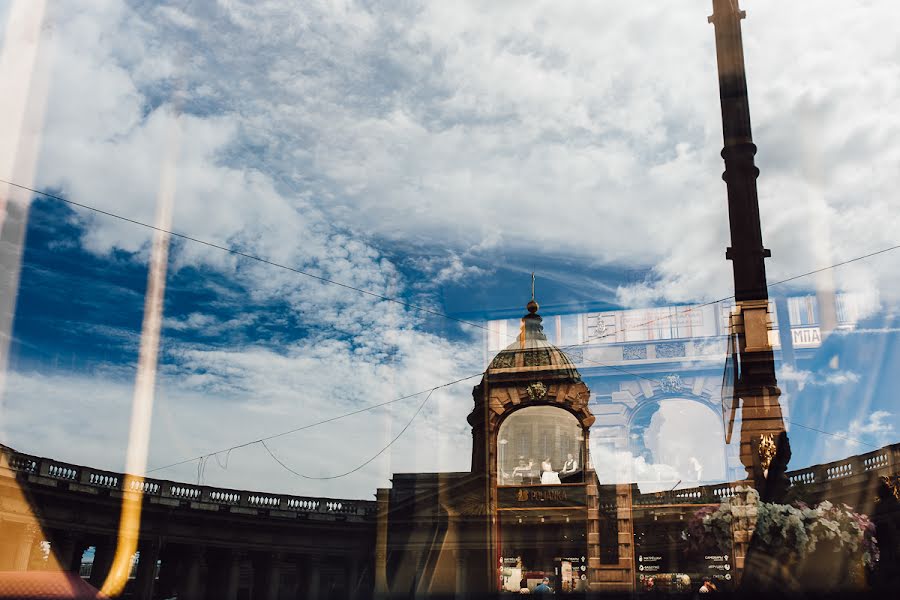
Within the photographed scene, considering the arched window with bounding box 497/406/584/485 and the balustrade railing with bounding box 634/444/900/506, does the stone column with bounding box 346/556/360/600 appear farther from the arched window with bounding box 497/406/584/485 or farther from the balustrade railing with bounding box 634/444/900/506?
the balustrade railing with bounding box 634/444/900/506

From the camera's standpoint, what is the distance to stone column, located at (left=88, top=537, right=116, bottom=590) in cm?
2281

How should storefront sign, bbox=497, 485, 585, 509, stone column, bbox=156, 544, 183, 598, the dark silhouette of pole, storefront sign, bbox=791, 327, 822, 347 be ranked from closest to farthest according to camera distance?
storefront sign, bbox=791, 327, 822, 347 < the dark silhouette of pole < storefront sign, bbox=497, 485, 585, 509 < stone column, bbox=156, 544, 183, 598

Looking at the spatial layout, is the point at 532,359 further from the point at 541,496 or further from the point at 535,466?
the point at 541,496

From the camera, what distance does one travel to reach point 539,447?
25562 millimetres

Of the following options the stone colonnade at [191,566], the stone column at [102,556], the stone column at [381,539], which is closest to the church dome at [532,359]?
the stone column at [381,539]

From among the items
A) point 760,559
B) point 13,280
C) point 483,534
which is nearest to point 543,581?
point 483,534

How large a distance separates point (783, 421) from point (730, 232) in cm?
464

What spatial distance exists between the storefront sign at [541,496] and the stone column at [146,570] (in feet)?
38.2

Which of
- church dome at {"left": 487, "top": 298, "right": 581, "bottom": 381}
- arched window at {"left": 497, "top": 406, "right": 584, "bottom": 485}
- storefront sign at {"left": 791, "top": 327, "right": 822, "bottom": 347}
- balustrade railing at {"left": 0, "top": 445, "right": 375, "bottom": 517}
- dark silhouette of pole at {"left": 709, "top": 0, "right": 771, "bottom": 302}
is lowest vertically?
balustrade railing at {"left": 0, "top": 445, "right": 375, "bottom": 517}

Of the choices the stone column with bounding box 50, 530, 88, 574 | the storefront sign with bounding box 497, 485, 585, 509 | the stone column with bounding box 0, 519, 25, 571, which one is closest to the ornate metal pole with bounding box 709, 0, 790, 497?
the storefront sign with bounding box 497, 485, 585, 509

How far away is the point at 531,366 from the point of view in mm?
24281

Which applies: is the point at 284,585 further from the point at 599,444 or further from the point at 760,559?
the point at 760,559

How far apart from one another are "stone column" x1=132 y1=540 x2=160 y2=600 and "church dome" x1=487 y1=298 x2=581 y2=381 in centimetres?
1260

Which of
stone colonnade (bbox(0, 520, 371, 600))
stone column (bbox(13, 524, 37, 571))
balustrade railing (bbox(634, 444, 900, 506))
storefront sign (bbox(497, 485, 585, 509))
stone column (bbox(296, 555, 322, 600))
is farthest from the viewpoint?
stone column (bbox(296, 555, 322, 600))
